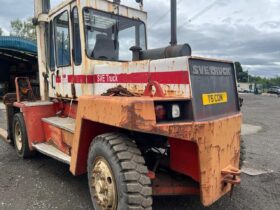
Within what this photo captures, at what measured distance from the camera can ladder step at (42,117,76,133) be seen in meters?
5.26

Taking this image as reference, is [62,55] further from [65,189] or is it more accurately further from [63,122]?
[65,189]

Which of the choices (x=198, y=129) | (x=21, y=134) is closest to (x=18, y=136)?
(x=21, y=134)

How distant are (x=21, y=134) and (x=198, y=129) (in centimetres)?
437

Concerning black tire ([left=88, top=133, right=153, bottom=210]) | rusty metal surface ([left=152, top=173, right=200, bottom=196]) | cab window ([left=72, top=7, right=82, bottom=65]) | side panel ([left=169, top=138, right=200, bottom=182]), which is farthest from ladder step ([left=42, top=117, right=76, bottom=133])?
side panel ([left=169, top=138, right=200, bottom=182])

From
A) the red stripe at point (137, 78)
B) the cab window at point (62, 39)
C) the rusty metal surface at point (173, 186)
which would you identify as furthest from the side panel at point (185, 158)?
the cab window at point (62, 39)

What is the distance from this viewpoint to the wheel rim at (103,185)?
3701 millimetres

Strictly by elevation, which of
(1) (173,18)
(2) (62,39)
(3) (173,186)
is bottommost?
(3) (173,186)

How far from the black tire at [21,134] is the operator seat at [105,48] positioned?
242 centimetres

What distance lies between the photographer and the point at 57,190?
5113mm

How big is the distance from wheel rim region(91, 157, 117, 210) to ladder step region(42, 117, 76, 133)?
49.1 inches

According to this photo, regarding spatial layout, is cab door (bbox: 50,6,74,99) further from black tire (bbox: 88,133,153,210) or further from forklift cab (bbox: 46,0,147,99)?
black tire (bbox: 88,133,153,210)

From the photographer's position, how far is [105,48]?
5.20 metres

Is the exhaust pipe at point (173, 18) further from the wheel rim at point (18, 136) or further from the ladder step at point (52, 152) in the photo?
the wheel rim at point (18, 136)

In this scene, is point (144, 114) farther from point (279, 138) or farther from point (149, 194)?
point (279, 138)
